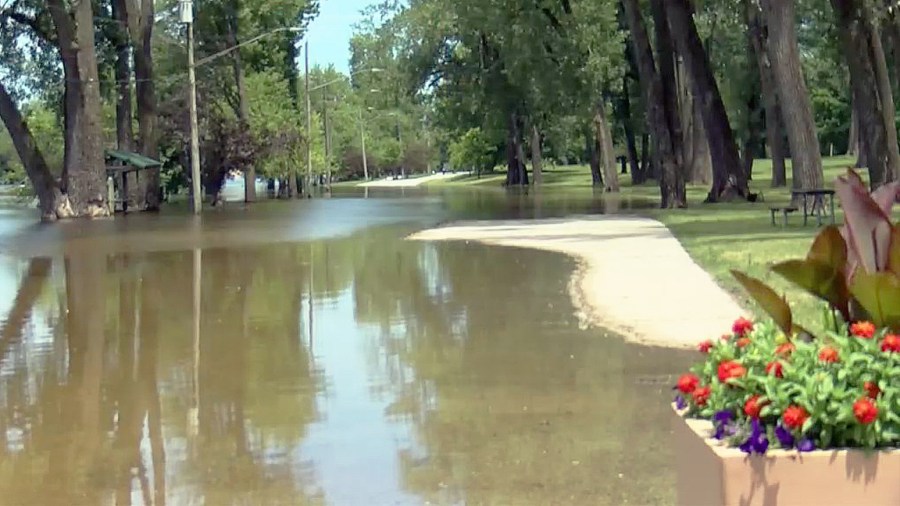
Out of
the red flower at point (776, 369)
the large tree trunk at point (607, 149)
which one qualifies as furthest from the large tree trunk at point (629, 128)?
the red flower at point (776, 369)

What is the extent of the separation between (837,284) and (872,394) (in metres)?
0.76

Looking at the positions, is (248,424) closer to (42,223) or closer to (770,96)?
(42,223)

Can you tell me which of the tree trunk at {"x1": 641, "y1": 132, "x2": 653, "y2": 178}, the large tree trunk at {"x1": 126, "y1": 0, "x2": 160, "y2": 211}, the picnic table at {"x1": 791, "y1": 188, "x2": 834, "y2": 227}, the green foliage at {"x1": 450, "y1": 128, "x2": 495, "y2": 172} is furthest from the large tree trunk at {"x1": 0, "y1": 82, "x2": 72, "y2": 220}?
the green foliage at {"x1": 450, "y1": 128, "x2": 495, "y2": 172}

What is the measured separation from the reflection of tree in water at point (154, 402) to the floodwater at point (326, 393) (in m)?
0.03

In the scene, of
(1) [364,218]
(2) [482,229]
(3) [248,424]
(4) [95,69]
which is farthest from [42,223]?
(3) [248,424]

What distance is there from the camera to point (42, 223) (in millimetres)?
41500

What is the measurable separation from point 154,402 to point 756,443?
6.47m

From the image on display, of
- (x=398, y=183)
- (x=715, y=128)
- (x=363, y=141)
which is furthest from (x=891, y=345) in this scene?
(x=363, y=141)

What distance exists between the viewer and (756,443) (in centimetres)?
375

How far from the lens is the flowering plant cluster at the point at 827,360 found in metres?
3.81

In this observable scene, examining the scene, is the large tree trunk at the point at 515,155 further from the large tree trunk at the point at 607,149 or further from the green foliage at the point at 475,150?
the large tree trunk at the point at 607,149

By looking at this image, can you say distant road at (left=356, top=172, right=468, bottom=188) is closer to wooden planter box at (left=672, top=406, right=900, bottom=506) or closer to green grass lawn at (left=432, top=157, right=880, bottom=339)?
green grass lawn at (left=432, top=157, right=880, bottom=339)

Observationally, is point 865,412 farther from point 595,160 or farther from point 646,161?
point 646,161

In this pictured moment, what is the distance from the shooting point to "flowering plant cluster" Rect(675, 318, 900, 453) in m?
3.80
